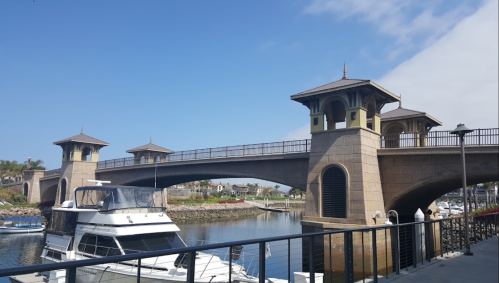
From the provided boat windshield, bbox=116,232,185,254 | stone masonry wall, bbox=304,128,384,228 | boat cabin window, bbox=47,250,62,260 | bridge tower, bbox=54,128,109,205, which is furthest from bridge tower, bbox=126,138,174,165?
boat windshield, bbox=116,232,185,254

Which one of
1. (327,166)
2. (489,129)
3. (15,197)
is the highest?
(489,129)

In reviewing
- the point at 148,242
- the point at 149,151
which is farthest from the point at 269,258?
the point at 149,151

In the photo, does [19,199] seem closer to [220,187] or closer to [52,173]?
[52,173]

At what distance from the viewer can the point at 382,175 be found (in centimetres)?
2119

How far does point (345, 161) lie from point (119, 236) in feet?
40.7

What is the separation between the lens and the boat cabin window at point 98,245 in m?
12.9

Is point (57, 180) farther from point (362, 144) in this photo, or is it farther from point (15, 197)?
point (362, 144)

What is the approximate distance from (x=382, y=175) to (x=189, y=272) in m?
18.7

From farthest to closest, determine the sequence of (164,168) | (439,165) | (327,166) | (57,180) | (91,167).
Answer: (57,180) → (91,167) → (164,168) → (327,166) → (439,165)

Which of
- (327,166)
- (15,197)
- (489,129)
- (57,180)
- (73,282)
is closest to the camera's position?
(73,282)

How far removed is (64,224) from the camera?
15.2 m

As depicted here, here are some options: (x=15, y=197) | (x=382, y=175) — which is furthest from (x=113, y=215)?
(x=15, y=197)

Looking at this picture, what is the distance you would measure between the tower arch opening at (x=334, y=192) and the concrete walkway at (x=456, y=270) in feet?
30.5

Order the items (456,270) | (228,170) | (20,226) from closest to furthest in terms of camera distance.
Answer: (456,270), (228,170), (20,226)
